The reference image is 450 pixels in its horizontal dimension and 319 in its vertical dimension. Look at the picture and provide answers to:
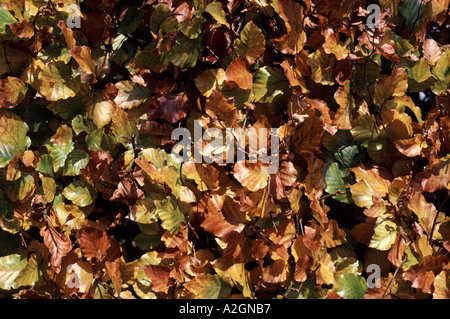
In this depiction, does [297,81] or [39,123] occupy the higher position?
[297,81]

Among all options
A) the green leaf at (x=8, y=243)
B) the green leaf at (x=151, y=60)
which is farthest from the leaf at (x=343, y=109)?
the green leaf at (x=8, y=243)

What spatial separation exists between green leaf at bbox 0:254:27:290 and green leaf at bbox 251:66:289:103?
31.2 inches

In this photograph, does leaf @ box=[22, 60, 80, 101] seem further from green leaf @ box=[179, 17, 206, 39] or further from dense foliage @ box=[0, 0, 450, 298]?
green leaf @ box=[179, 17, 206, 39]

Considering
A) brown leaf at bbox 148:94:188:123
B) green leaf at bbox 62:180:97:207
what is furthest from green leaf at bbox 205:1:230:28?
green leaf at bbox 62:180:97:207

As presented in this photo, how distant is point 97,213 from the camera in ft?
4.27

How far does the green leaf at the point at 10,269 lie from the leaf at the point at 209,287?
518mm

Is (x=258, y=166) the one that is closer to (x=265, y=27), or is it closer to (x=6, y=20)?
(x=265, y=27)

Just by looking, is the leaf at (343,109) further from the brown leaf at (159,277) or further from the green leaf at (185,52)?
the brown leaf at (159,277)

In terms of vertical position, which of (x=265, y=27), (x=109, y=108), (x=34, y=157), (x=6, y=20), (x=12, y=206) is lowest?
(x=12, y=206)

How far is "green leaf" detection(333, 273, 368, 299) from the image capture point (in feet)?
3.28

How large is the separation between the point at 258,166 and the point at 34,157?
0.66 m

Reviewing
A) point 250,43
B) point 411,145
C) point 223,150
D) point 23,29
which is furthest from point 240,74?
point 23,29
